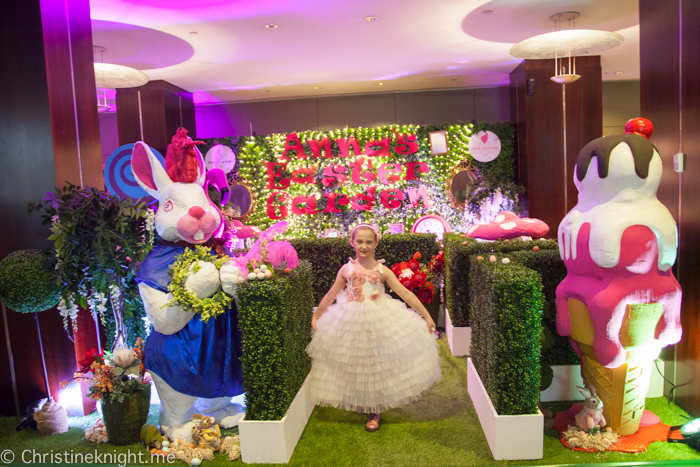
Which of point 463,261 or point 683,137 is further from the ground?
point 683,137

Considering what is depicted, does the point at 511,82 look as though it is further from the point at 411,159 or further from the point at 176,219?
the point at 176,219

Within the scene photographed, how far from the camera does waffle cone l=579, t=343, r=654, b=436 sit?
281 centimetres

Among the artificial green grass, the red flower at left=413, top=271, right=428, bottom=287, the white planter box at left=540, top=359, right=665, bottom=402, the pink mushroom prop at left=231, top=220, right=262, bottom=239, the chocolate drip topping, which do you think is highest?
the chocolate drip topping

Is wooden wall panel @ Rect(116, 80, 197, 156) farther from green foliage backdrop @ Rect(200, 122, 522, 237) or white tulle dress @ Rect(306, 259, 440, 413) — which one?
white tulle dress @ Rect(306, 259, 440, 413)

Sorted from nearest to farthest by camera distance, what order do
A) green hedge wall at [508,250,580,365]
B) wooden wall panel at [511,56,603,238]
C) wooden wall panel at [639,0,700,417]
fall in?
wooden wall panel at [639,0,700,417] < green hedge wall at [508,250,580,365] < wooden wall panel at [511,56,603,238]

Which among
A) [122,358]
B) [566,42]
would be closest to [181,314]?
[122,358]

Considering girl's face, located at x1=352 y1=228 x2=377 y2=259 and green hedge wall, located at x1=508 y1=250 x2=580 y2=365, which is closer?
girl's face, located at x1=352 y1=228 x2=377 y2=259

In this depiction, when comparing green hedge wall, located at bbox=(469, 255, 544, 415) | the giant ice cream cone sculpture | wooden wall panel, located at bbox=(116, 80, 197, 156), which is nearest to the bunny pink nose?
green hedge wall, located at bbox=(469, 255, 544, 415)

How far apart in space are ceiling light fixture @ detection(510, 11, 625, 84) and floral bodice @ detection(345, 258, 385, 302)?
3.63 meters

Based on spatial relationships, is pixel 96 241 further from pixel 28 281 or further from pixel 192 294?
pixel 192 294

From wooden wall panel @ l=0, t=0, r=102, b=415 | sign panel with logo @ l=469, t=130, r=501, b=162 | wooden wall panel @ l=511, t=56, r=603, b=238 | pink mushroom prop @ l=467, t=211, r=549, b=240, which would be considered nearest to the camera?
wooden wall panel @ l=0, t=0, r=102, b=415

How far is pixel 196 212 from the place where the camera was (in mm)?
2955

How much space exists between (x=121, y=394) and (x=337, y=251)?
2.83 m

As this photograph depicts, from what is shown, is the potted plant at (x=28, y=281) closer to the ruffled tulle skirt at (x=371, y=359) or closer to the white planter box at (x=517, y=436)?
the ruffled tulle skirt at (x=371, y=359)
